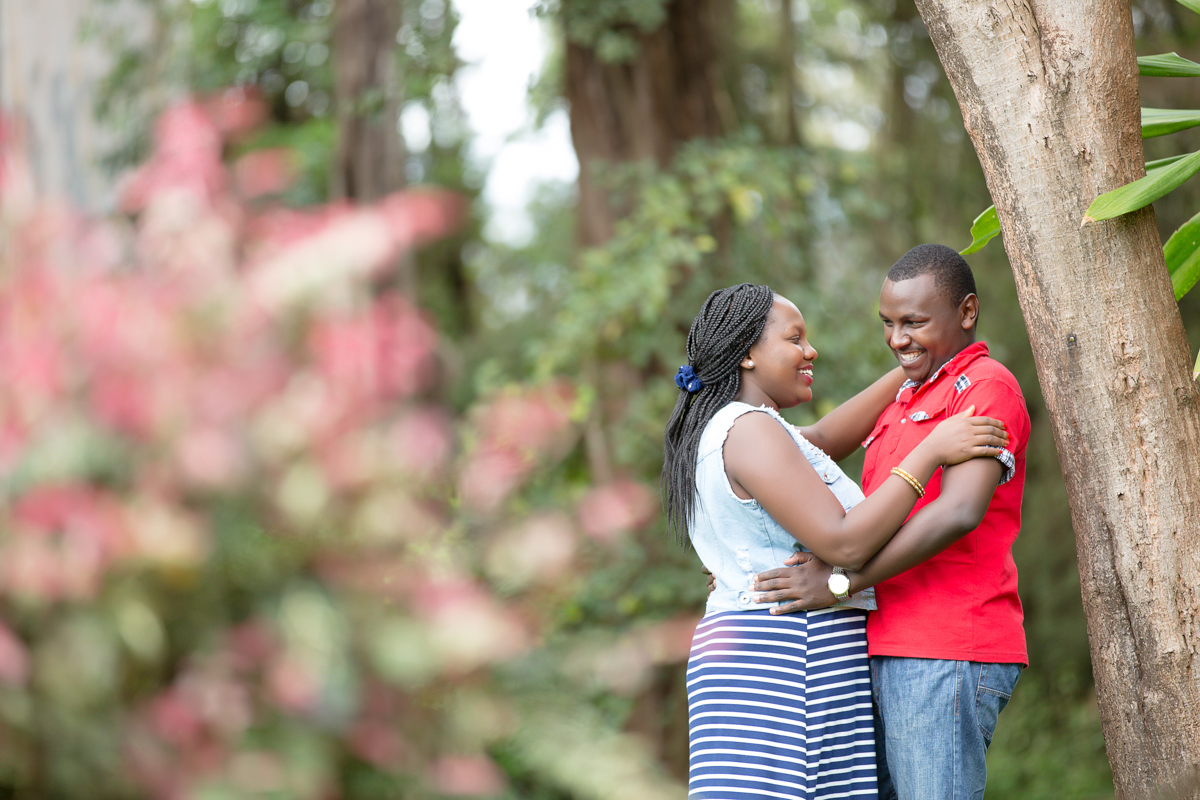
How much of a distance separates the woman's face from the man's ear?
30cm

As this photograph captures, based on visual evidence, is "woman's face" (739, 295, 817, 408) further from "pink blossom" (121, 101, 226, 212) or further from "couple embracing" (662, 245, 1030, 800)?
"pink blossom" (121, 101, 226, 212)

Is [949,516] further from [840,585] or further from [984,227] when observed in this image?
[984,227]

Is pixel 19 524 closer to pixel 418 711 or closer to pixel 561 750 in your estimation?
pixel 418 711

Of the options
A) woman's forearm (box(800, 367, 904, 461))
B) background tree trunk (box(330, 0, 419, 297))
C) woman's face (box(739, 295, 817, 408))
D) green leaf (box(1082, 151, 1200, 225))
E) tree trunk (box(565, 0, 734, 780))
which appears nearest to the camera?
Result: green leaf (box(1082, 151, 1200, 225))

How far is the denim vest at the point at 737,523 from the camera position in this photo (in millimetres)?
2037

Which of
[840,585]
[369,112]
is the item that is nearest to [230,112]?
[840,585]

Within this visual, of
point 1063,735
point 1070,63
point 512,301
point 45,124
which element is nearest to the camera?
point 1070,63

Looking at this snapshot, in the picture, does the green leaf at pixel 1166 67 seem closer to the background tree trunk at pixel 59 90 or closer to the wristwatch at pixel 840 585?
the wristwatch at pixel 840 585

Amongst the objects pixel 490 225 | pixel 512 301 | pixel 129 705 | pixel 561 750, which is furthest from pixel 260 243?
pixel 490 225

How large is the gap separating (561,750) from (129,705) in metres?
0.86

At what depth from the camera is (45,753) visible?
1.77 meters

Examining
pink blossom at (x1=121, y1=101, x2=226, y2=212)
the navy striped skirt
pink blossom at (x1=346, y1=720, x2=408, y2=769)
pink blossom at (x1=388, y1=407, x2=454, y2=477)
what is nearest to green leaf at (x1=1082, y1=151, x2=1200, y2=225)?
the navy striped skirt

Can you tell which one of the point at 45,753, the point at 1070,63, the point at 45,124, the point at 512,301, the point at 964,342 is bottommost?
the point at 45,753

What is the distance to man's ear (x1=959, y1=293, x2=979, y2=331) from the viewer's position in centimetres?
Answer: 204
